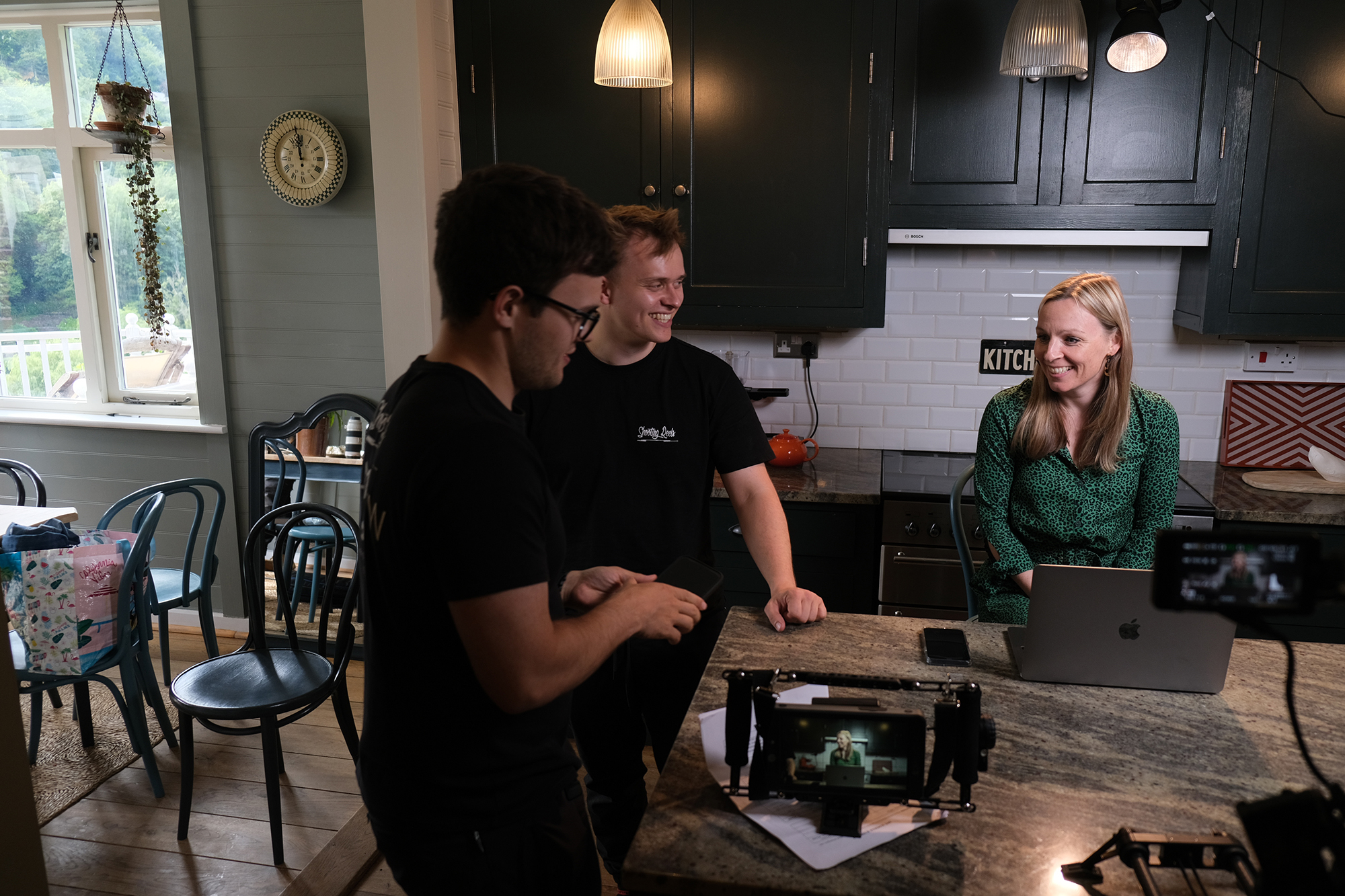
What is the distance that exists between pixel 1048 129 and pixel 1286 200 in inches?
28.9

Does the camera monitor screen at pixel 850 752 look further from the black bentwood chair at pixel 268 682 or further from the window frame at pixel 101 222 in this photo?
the window frame at pixel 101 222

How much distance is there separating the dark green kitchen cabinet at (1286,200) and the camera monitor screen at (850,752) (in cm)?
245

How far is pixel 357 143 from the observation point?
3500 millimetres

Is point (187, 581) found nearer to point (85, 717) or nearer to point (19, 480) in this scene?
point (85, 717)

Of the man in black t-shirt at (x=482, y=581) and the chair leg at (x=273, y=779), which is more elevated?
the man in black t-shirt at (x=482, y=581)

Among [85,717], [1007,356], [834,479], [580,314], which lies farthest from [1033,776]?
[85,717]

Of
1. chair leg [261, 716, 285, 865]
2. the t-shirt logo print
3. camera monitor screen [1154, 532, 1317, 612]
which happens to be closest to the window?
chair leg [261, 716, 285, 865]

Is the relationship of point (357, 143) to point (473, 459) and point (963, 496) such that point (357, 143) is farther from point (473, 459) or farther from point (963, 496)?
point (473, 459)

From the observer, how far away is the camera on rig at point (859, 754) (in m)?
1.09

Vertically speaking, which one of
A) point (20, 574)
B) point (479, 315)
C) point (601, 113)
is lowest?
point (20, 574)

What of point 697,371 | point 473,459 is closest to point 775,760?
point 473,459

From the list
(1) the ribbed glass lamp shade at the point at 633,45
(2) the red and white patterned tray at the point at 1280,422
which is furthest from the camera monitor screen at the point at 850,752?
(2) the red and white patterned tray at the point at 1280,422

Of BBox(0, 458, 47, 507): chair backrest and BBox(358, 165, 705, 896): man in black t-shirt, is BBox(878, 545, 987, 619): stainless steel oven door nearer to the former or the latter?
BBox(358, 165, 705, 896): man in black t-shirt

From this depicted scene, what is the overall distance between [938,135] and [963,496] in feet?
3.76
